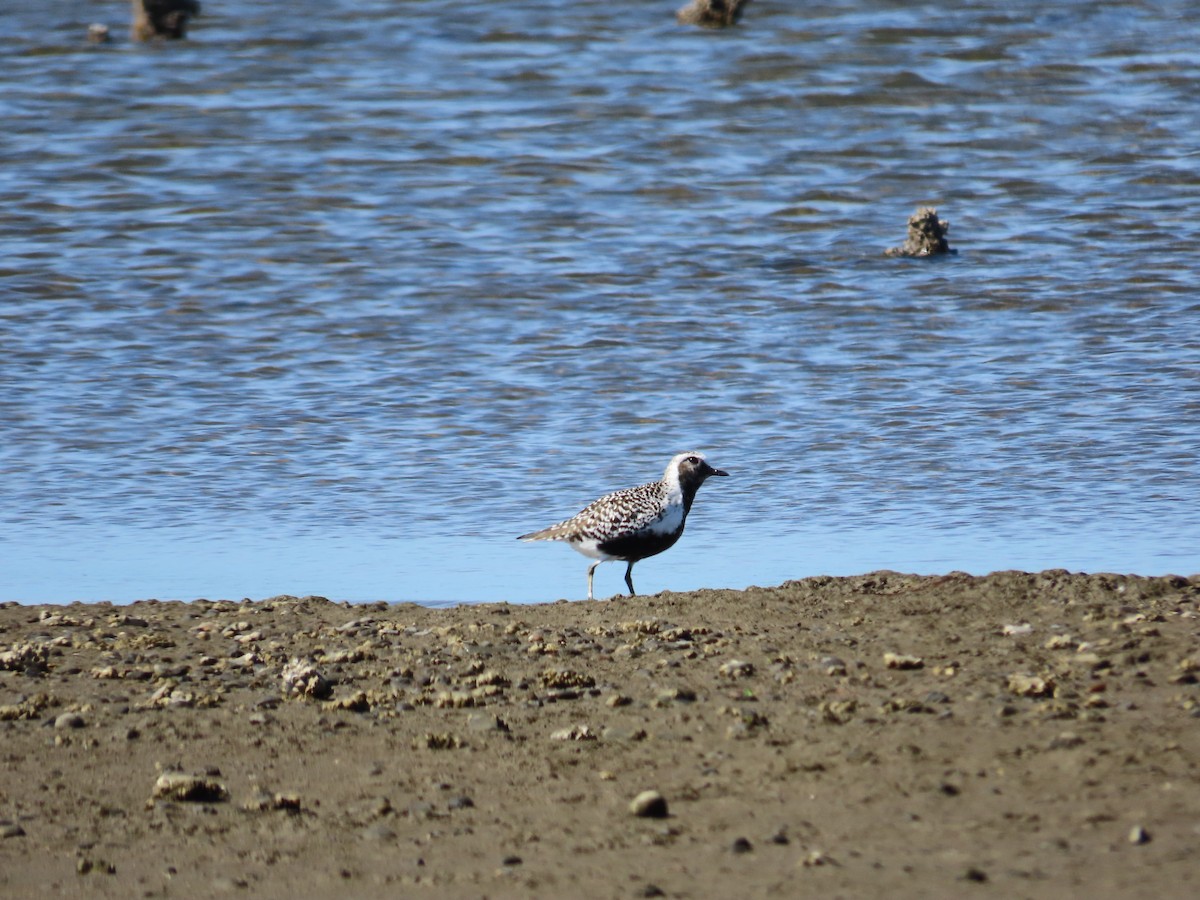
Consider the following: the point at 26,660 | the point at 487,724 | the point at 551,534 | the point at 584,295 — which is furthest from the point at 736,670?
the point at 584,295

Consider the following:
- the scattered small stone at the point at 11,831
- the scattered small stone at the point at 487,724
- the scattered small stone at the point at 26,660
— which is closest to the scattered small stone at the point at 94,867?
the scattered small stone at the point at 11,831

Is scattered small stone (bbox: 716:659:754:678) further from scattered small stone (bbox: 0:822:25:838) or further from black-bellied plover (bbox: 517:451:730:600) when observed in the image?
scattered small stone (bbox: 0:822:25:838)

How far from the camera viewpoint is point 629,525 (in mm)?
8461

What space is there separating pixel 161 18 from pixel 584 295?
1084 cm

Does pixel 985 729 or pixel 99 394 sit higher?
pixel 985 729

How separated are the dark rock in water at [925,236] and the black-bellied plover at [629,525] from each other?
5111mm

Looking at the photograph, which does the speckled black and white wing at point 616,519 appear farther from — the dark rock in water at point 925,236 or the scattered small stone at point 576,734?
the dark rock in water at point 925,236

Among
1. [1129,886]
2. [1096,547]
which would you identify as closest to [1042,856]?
[1129,886]

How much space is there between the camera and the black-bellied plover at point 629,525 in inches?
334

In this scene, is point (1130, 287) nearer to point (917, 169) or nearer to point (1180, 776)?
point (917, 169)

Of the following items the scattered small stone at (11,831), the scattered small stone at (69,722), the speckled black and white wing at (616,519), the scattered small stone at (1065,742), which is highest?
the scattered small stone at (1065,742)

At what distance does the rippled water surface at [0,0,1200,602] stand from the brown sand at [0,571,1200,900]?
1.26 meters

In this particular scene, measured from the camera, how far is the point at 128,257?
48.0 feet

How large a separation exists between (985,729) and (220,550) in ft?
15.5
